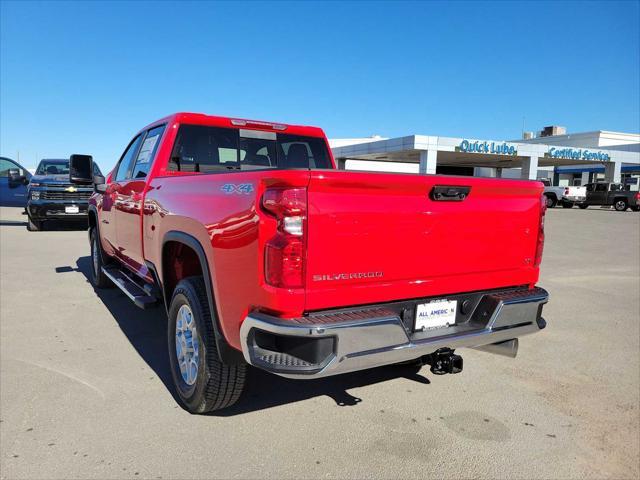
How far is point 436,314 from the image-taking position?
8.98 ft

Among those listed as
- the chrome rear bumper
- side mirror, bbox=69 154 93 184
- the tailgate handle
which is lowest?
the chrome rear bumper

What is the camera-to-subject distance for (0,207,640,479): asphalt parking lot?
2.59m

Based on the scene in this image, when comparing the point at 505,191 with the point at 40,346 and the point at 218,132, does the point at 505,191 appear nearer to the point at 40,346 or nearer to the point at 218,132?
the point at 218,132

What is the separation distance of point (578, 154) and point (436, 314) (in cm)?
4361

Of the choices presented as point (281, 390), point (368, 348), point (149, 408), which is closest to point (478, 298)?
point (368, 348)

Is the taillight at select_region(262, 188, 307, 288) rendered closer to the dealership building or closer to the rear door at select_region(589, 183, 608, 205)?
the dealership building

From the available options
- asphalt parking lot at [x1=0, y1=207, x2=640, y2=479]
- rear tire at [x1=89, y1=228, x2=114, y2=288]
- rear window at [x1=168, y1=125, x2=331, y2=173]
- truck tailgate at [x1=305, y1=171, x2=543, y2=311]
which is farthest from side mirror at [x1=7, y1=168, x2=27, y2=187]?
truck tailgate at [x1=305, y1=171, x2=543, y2=311]

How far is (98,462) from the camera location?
2.56 m

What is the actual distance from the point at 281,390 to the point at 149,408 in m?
0.92

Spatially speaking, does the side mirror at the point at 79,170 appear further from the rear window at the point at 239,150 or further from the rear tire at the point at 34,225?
the rear tire at the point at 34,225

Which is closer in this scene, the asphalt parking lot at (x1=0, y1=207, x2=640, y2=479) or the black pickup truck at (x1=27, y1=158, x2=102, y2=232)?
the asphalt parking lot at (x1=0, y1=207, x2=640, y2=479)

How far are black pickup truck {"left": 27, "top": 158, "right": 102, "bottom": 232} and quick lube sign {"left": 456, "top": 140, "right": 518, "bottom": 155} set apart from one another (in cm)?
2878

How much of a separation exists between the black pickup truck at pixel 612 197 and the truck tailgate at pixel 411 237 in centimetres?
3306

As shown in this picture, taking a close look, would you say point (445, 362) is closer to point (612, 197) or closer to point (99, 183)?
point (99, 183)
